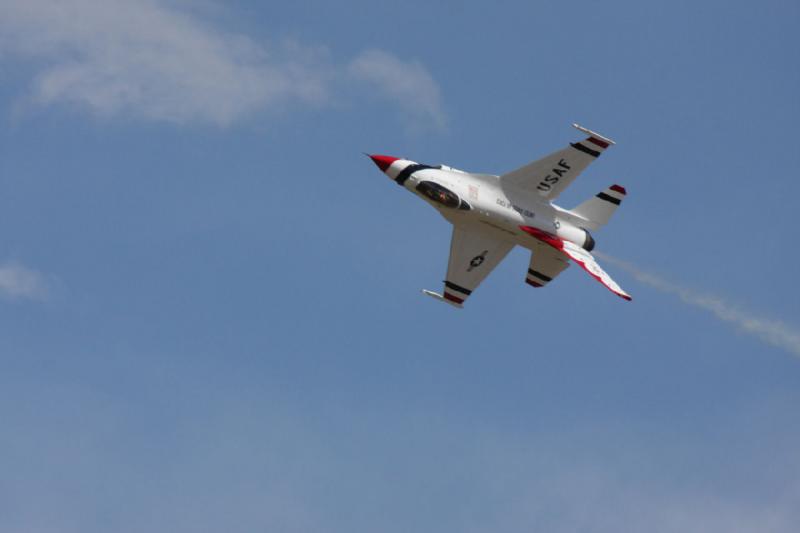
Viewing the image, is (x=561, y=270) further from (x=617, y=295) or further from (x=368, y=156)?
(x=368, y=156)

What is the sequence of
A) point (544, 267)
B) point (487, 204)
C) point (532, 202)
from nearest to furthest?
point (487, 204) < point (532, 202) < point (544, 267)

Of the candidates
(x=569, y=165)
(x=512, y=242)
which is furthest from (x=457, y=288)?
(x=569, y=165)

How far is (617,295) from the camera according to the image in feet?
209

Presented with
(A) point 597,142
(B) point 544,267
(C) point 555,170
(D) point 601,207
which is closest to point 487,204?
(C) point 555,170

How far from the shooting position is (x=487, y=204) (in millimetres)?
65500

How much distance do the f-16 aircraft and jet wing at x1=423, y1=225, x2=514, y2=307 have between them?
57 centimetres

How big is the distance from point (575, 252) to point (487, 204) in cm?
464

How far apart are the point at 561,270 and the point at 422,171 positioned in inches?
352

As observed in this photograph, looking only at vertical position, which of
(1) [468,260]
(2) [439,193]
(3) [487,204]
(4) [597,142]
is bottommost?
(1) [468,260]

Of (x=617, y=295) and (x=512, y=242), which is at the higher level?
(x=512, y=242)

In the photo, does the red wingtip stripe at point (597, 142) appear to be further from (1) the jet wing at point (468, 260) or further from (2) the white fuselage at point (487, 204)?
(1) the jet wing at point (468, 260)

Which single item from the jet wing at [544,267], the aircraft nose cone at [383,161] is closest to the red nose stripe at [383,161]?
the aircraft nose cone at [383,161]

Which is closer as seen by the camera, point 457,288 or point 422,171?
point 422,171

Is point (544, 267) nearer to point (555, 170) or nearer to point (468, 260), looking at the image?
point (468, 260)
